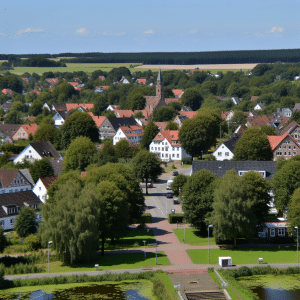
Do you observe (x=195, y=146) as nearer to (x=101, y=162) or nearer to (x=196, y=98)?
(x=101, y=162)

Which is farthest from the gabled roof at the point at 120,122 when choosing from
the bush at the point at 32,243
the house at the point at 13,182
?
the bush at the point at 32,243

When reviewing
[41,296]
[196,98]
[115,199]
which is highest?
[196,98]

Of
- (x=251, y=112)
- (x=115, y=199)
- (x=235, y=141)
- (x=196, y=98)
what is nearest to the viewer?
(x=115, y=199)

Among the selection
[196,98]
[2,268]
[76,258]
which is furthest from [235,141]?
[196,98]

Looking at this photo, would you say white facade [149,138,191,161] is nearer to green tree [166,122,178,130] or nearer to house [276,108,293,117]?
green tree [166,122,178,130]

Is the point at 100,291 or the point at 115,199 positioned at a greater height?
the point at 115,199

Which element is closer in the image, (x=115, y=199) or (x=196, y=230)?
(x=115, y=199)

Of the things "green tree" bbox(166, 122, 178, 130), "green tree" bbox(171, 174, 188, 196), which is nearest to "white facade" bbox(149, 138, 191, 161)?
"green tree" bbox(166, 122, 178, 130)
